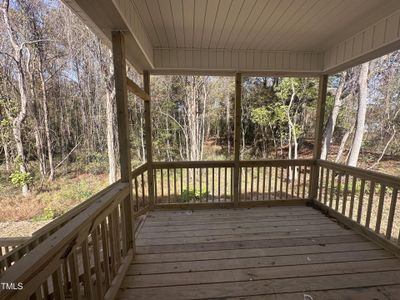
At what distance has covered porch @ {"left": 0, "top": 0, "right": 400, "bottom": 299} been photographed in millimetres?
1433

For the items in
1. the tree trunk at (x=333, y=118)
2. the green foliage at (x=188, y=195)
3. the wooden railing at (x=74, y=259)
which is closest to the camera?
the wooden railing at (x=74, y=259)

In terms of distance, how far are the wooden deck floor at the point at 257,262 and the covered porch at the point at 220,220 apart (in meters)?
0.01

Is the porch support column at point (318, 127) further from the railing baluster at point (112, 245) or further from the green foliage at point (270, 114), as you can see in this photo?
the green foliage at point (270, 114)

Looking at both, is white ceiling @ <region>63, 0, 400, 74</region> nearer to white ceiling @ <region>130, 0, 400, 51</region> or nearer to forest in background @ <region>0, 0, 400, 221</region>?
white ceiling @ <region>130, 0, 400, 51</region>

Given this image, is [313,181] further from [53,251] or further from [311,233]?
[53,251]

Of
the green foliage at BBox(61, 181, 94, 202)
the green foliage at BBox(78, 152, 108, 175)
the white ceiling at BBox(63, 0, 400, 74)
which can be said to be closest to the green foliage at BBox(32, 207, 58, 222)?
the green foliage at BBox(61, 181, 94, 202)

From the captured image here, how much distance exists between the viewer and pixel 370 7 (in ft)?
6.52

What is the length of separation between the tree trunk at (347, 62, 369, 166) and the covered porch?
12.5ft

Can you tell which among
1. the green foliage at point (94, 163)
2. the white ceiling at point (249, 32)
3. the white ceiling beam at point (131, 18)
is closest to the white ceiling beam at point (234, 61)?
→ the white ceiling at point (249, 32)

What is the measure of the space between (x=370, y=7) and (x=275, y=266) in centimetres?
268

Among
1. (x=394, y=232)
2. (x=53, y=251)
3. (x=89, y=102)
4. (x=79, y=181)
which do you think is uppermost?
(x=89, y=102)

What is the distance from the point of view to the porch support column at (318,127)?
3.45 metres

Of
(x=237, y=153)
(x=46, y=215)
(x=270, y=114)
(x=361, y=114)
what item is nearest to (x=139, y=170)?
(x=237, y=153)

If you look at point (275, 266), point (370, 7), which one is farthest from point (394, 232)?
point (370, 7)
